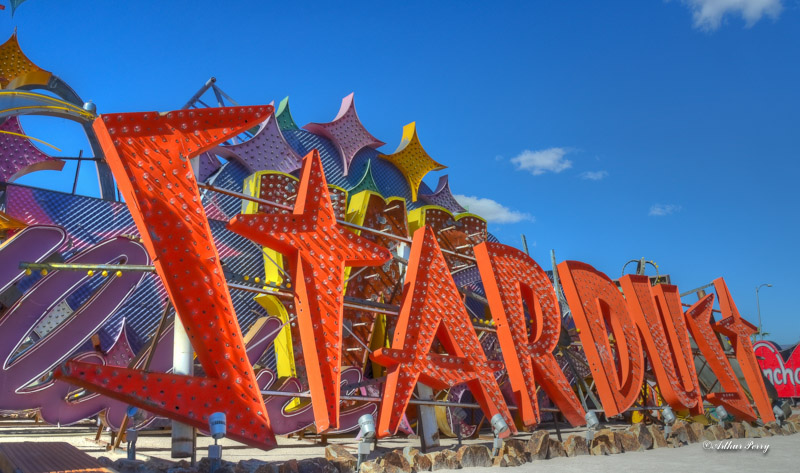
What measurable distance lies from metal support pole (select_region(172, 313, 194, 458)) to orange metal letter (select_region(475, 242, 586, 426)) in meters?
5.41

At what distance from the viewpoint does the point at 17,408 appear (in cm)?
784

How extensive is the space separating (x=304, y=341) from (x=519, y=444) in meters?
3.81

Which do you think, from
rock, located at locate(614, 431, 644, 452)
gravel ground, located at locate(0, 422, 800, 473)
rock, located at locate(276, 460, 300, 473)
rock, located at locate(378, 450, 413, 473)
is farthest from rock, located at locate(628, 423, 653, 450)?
rock, located at locate(276, 460, 300, 473)

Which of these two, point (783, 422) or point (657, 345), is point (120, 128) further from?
point (783, 422)

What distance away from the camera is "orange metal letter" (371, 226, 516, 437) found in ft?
29.6

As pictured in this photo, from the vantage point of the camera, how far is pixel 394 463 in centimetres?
795

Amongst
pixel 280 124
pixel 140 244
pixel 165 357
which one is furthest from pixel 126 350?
pixel 280 124

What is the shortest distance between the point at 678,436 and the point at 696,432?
2.68 ft

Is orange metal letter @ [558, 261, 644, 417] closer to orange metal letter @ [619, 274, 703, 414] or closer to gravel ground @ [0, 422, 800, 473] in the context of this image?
orange metal letter @ [619, 274, 703, 414]

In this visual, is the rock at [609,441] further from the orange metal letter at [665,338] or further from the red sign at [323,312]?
the orange metal letter at [665,338]

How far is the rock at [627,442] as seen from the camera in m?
11.2

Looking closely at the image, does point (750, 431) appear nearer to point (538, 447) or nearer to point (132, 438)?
point (538, 447)

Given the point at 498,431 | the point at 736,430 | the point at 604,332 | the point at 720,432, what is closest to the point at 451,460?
the point at 498,431

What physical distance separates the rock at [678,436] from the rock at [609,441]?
1.78m
